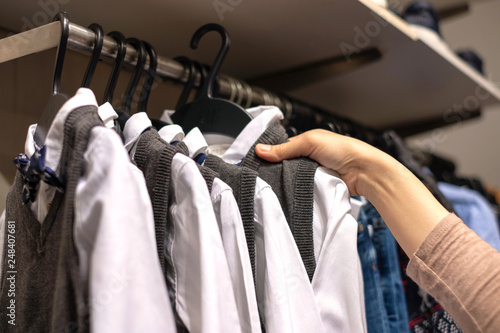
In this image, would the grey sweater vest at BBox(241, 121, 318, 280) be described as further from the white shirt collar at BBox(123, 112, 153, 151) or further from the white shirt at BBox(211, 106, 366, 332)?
the white shirt collar at BBox(123, 112, 153, 151)

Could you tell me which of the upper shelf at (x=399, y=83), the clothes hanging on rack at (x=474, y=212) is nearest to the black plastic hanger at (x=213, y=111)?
the upper shelf at (x=399, y=83)

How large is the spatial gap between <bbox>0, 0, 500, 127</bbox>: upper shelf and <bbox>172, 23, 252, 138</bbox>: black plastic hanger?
0.05m

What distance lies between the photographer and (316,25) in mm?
837

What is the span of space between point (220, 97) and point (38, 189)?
13.8 inches

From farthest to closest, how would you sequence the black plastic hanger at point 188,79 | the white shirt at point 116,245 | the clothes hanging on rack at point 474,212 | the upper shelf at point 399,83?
1. the clothes hanging on rack at point 474,212
2. the upper shelf at point 399,83
3. the black plastic hanger at point 188,79
4. the white shirt at point 116,245

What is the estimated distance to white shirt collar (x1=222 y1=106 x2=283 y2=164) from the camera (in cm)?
66

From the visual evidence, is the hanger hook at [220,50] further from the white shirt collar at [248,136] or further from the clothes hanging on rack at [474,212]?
the clothes hanging on rack at [474,212]

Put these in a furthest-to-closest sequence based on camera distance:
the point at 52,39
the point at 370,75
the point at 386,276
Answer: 1. the point at 370,75
2. the point at 386,276
3. the point at 52,39

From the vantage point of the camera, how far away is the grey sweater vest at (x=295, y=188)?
60cm

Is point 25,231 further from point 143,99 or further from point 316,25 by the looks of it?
point 316,25

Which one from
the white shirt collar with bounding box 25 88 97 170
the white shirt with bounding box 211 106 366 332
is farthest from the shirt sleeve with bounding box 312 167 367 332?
the white shirt collar with bounding box 25 88 97 170

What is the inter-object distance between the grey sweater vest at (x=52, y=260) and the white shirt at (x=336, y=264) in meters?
0.28

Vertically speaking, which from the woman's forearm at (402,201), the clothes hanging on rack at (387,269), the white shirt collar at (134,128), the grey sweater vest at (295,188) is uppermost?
the white shirt collar at (134,128)

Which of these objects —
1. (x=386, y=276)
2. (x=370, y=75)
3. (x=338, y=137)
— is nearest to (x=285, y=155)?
(x=338, y=137)
